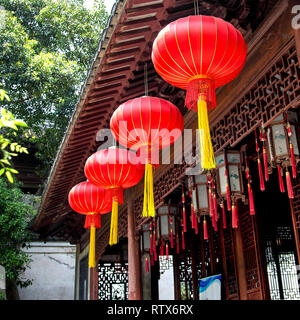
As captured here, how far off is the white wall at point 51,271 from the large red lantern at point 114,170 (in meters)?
6.59

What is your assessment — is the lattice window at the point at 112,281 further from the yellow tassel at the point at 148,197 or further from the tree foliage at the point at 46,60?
the yellow tassel at the point at 148,197

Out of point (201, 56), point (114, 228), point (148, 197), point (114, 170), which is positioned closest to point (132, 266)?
point (114, 228)

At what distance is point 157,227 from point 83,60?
22.0 ft

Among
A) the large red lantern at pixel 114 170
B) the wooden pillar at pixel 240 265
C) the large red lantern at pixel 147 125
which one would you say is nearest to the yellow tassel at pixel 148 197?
the large red lantern at pixel 147 125

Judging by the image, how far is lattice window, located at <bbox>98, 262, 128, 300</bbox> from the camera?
8.85m

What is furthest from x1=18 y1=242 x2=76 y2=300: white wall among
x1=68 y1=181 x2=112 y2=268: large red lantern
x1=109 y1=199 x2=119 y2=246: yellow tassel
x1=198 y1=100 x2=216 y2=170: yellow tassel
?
x1=198 y1=100 x2=216 y2=170: yellow tassel

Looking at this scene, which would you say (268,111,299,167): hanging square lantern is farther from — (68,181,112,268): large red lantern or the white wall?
the white wall

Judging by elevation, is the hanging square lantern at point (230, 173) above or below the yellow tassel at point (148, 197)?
above

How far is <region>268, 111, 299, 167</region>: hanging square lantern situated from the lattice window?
18.7 ft

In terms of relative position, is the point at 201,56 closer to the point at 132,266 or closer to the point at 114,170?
the point at 114,170

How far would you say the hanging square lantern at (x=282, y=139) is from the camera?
12.3 ft

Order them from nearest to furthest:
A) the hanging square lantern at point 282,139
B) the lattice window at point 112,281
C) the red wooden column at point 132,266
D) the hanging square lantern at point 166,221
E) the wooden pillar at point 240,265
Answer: the hanging square lantern at point 282,139 < the wooden pillar at point 240,265 < the red wooden column at point 132,266 < the hanging square lantern at point 166,221 < the lattice window at point 112,281

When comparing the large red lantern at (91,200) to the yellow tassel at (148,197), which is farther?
the large red lantern at (91,200)

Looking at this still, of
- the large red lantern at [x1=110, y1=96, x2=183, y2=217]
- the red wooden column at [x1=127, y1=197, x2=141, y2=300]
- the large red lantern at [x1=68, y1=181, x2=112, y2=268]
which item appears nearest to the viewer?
the large red lantern at [x1=110, y1=96, x2=183, y2=217]
